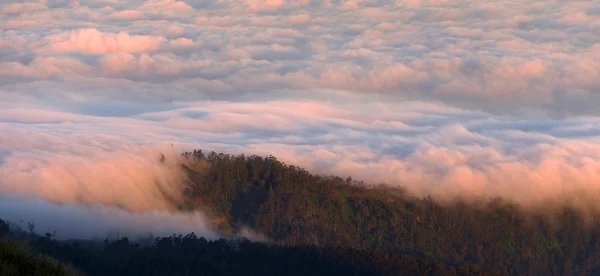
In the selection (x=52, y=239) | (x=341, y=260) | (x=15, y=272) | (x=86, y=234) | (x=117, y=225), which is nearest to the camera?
(x=15, y=272)

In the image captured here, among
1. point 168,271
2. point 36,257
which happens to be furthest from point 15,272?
point 168,271

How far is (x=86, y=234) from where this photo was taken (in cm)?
17188

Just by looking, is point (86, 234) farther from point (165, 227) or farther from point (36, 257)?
point (36, 257)

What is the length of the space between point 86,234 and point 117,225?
21285mm

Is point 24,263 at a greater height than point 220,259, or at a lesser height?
greater

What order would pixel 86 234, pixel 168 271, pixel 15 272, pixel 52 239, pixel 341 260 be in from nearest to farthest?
1. pixel 15 272
2. pixel 168 271
3. pixel 52 239
4. pixel 341 260
5. pixel 86 234

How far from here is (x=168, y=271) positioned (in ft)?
438

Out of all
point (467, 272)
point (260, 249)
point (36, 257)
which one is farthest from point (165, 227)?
point (36, 257)

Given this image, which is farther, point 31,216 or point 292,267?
point 31,216

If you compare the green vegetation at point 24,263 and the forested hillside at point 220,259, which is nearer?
the green vegetation at point 24,263

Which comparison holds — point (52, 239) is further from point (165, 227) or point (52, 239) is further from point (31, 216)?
point (165, 227)

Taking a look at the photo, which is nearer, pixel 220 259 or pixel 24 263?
pixel 24 263

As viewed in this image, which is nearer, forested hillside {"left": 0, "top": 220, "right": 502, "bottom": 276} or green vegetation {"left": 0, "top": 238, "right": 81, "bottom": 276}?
green vegetation {"left": 0, "top": 238, "right": 81, "bottom": 276}

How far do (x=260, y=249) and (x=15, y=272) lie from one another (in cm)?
12407
